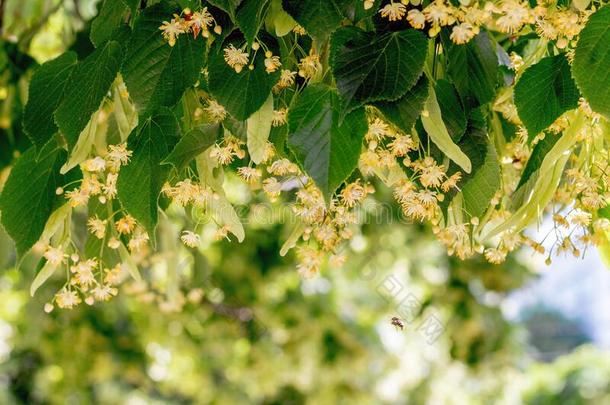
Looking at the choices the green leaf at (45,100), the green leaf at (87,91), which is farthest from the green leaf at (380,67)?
the green leaf at (45,100)

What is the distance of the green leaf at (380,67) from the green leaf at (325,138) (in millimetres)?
25

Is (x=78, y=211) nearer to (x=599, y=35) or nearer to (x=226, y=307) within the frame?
(x=599, y=35)

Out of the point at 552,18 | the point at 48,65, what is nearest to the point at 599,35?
the point at 552,18

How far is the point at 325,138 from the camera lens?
602 mm

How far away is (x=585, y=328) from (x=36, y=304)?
1361 cm

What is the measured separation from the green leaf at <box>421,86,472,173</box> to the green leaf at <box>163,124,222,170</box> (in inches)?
7.2

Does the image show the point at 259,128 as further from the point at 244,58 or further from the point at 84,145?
the point at 84,145

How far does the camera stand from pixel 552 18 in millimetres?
640

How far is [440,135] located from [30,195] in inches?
16.2

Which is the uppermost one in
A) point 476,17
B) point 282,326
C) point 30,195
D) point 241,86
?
point 476,17

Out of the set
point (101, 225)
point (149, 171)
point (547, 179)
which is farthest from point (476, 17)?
point (101, 225)

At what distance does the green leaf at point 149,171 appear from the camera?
66 cm

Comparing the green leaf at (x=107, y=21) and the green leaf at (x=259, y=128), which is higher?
the green leaf at (x=259, y=128)

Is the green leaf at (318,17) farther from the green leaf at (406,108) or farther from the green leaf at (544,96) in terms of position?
the green leaf at (544,96)
